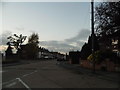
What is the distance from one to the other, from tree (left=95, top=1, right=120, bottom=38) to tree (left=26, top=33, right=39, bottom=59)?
77.2 meters

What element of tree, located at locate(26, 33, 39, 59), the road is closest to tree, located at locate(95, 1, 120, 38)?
the road

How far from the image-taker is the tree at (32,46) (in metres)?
107

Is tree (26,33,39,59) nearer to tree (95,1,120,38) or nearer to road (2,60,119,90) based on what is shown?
tree (95,1,120,38)

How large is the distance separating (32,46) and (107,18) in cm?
7994

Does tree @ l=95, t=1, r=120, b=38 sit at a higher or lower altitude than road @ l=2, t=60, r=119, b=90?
higher

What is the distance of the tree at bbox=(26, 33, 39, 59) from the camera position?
107188 mm

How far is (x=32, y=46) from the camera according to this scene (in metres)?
108

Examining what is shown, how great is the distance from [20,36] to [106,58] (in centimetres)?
8597

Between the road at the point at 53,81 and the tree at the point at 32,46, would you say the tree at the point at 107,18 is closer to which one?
the road at the point at 53,81

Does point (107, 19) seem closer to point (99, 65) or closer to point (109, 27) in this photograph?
point (109, 27)

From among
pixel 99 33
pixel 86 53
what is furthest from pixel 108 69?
pixel 86 53

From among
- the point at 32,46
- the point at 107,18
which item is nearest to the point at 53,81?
the point at 107,18

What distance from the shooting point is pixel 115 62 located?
1155 inches

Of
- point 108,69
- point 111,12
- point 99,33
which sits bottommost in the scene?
point 108,69
